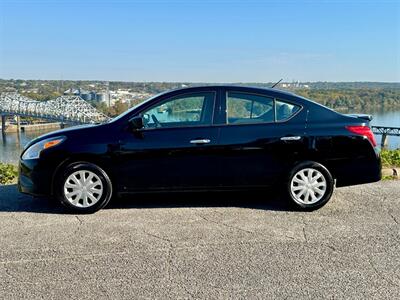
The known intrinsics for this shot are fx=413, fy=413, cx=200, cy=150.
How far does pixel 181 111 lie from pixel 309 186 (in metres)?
1.77

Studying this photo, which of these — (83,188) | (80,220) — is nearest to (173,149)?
(83,188)

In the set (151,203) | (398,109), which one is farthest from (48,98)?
(151,203)

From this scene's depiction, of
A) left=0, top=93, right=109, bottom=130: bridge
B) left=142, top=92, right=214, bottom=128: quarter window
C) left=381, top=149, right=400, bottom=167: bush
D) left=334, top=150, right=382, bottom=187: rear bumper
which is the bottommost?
left=0, top=93, right=109, bottom=130: bridge

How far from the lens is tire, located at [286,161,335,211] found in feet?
16.1

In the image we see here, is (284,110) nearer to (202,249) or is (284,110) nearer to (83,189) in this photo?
(202,249)

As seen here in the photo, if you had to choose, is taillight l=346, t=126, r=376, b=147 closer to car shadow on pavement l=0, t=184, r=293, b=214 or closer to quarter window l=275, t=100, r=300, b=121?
quarter window l=275, t=100, r=300, b=121

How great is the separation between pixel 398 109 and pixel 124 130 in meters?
36.0

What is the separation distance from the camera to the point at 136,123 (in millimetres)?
4781

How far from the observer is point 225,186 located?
16.3 ft

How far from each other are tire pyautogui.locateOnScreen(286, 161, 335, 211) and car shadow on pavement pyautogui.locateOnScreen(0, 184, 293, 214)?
0.18 meters

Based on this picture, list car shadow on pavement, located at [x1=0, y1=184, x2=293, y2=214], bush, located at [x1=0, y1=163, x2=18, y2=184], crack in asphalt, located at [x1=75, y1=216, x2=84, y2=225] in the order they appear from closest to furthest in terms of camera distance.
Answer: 1. crack in asphalt, located at [x1=75, y1=216, x2=84, y2=225]
2. car shadow on pavement, located at [x1=0, y1=184, x2=293, y2=214]
3. bush, located at [x1=0, y1=163, x2=18, y2=184]

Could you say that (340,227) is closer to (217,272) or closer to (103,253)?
(217,272)

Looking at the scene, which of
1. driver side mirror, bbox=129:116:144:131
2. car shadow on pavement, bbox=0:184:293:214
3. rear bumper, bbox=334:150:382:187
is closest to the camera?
driver side mirror, bbox=129:116:144:131

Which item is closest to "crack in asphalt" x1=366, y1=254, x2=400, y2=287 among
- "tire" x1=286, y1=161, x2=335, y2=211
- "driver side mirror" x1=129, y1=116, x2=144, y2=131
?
"tire" x1=286, y1=161, x2=335, y2=211
